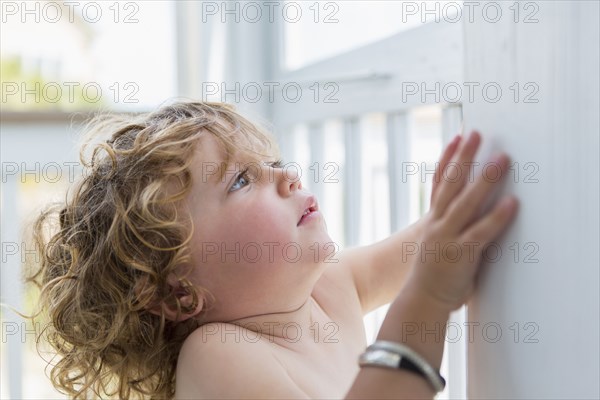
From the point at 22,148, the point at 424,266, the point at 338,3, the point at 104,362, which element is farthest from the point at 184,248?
the point at 22,148

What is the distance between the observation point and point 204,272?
38.0 inches

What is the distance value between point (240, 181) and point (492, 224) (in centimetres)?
44

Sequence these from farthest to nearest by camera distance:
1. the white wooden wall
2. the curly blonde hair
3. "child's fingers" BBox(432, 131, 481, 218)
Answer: the curly blonde hair → "child's fingers" BBox(432, 131, 481, 218) → the white wooden wall

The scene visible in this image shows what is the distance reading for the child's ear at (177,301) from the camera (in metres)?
0.96

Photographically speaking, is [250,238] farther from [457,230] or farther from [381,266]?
[457,230]

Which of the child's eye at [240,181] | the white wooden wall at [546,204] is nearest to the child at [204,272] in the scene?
the child's eye at [240,181]

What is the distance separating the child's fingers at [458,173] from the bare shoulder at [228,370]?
1.06 ft

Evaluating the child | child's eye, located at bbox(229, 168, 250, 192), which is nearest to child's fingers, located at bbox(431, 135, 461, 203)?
the child

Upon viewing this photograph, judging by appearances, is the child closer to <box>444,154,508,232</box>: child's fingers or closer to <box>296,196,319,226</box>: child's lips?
<box>296,196,319,226</box>: child's lips

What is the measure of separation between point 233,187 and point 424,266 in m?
0.37

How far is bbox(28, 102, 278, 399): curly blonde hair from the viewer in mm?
955

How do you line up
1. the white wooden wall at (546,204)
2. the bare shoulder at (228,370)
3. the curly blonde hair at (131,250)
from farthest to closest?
the curly blonde hair at (131,250), the bare shoulder at (228,370), the white wooden wall at (546,204)

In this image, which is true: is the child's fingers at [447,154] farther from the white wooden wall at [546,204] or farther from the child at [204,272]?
the child at [204,272]

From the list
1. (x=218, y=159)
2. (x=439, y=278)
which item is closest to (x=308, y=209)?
(x=218, y=159)
